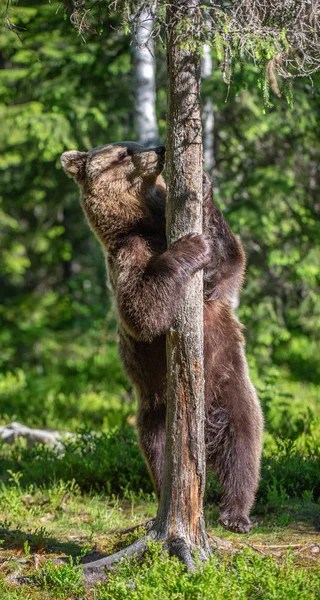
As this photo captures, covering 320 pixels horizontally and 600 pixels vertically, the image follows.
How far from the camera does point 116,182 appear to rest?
5.58 metres

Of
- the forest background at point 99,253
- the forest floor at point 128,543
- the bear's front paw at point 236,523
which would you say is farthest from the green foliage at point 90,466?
the bear's front paw at point 236,523

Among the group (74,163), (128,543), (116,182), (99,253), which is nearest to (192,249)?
(116,182)

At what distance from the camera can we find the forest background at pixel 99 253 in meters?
7.28

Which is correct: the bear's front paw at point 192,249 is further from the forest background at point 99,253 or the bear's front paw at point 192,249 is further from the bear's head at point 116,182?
the forest background at point 99,253

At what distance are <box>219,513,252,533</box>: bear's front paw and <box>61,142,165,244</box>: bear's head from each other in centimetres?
212

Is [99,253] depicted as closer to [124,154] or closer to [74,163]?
[74,163]

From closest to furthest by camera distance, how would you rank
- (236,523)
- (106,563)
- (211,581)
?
(211,581), (106,563), (236,523)

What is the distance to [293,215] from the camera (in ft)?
32.7

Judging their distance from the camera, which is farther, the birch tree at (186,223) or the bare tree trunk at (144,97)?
the bare tree trunk at (144,97)

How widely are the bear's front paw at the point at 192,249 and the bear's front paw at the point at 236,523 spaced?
1.70m

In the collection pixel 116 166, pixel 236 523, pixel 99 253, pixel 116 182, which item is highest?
pixel 116 166

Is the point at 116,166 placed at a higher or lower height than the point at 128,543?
higher

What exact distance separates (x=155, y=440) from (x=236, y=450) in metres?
0.59

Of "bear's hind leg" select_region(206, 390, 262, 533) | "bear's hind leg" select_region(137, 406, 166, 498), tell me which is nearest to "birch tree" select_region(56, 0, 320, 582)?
"bear's hind leg" select_region(206, 390, 262, 533)
